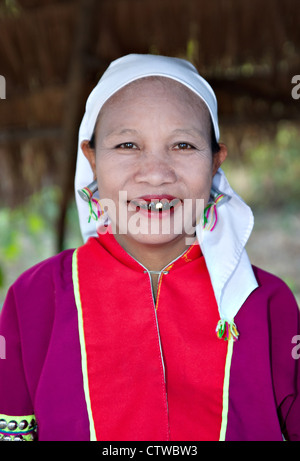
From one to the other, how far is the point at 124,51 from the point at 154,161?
82.2 inches

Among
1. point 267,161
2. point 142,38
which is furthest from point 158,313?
point 267,161

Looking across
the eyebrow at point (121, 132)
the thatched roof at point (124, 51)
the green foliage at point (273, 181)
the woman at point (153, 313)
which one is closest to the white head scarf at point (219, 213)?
the woman at point (153, 313)

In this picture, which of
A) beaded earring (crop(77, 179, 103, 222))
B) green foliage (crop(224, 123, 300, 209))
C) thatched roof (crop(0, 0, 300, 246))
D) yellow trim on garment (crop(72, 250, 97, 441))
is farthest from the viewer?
green foliage (crop(224, 123, 300, 209))

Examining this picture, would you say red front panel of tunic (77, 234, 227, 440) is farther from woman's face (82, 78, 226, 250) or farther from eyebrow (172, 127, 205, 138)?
eyebrow (172, 127, 205, 138)

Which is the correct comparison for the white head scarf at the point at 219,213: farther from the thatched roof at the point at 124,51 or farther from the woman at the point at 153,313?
the thatched roof at the point at 124,51

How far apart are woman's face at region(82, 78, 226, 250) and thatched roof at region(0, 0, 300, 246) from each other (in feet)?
4.96

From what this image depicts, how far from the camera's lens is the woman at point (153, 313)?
139 centimetres

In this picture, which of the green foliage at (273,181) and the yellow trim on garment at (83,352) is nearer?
the yellow trim on garment at (83,352)

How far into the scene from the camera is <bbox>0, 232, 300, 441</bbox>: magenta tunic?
54.7 inches

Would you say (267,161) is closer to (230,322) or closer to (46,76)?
(46,76)

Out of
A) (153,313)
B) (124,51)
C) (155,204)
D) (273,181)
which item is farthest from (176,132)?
(273,181)

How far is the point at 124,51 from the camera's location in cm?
330

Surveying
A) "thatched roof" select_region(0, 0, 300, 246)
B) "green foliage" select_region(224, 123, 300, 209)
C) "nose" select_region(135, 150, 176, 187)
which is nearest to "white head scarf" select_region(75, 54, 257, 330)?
"nose" select_region(135, 150, 176, 187)

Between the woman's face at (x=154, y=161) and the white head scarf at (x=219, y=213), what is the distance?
0.09 feet
